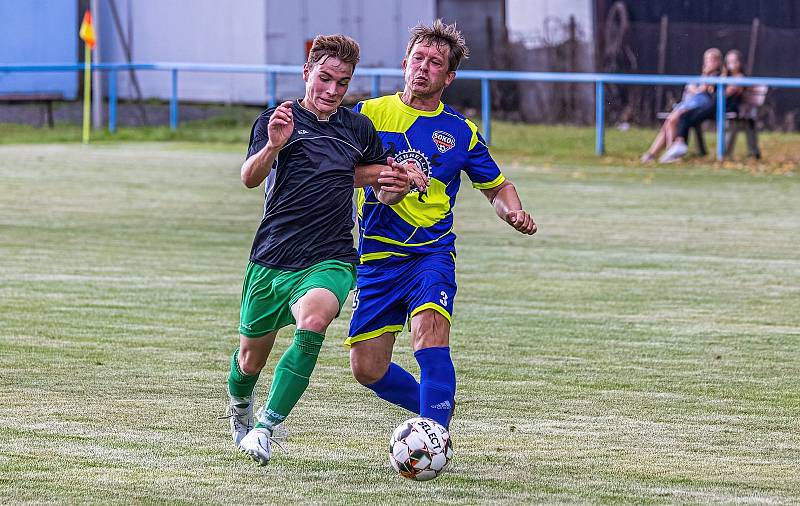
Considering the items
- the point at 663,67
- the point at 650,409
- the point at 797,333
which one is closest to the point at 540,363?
the point at 650,409

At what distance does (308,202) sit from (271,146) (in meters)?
0.35

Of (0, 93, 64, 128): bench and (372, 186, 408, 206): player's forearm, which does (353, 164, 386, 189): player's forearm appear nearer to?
(372, 186, 408, 206): player's forearm

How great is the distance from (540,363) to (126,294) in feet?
12.2

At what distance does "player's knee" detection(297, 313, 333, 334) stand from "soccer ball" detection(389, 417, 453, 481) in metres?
0.50

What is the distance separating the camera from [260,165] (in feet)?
20.3

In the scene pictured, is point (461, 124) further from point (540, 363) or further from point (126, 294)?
point (126, 294)

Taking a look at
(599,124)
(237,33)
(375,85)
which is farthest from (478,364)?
(237,33)

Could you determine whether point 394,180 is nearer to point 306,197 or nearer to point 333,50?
point 306,197

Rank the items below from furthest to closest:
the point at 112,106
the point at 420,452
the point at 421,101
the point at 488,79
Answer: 1. the point at 112,106
2. the point at 488,79
3. the point at 421,101
4. the point at 420,452

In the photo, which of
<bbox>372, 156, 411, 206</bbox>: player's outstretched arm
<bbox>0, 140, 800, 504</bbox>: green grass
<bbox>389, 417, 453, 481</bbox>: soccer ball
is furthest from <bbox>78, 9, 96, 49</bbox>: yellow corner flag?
<bbox>389, 417, 453, 481</bbox>: soccer ball

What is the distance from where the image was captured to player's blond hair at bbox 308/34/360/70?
6372 mm

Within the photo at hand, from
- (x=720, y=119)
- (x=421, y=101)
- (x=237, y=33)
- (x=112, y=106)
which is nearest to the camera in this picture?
(x=421, y=101)

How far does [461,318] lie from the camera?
10.6 metres

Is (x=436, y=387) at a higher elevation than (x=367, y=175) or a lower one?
lower
